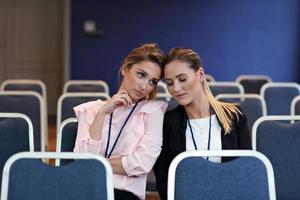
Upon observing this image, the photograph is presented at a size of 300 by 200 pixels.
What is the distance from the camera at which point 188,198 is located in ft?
7.73

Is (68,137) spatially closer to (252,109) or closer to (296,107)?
(252,109)

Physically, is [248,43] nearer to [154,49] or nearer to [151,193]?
[151,193]

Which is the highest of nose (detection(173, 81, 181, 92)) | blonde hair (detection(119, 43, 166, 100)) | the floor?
blonde hair (detection(119, 43, 166, 100))

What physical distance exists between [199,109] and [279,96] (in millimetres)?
2807

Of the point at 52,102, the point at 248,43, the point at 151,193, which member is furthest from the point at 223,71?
the point at 151,193

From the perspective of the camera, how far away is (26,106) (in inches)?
176

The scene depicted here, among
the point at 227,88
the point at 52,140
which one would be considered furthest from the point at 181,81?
the point at 52,140

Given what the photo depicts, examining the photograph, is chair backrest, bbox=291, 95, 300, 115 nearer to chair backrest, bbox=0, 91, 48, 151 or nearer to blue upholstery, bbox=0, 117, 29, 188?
chair backrest, bbox=0, 91, 48, 151

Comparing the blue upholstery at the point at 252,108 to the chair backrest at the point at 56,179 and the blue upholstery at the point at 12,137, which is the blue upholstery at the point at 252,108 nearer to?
the blue upholstery at the point at 12,137

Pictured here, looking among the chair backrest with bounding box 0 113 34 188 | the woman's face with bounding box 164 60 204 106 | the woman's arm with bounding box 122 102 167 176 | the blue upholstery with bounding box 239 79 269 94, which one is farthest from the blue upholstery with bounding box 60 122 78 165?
the blue upholstery with bounding box 239 79 269 94

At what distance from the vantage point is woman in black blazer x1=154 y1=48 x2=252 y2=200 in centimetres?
277

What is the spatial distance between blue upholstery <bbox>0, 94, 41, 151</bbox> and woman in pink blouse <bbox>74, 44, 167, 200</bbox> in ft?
5.44

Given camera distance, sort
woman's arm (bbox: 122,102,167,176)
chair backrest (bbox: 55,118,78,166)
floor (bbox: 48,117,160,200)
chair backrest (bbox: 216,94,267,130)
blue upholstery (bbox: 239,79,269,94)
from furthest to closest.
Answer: blue upholstery (bbox: 239,79,269,94), chair backrest (bbox: 216,94,267,130), floor (bbox: 48,117,160,200), chair backrest (bbox: 55,118,78,166), woman's arm (bbox: 122,102,167,176)

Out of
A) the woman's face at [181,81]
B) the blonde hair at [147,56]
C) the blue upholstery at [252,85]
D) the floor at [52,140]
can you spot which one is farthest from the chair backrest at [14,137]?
the blue upholstery at [252,85]
